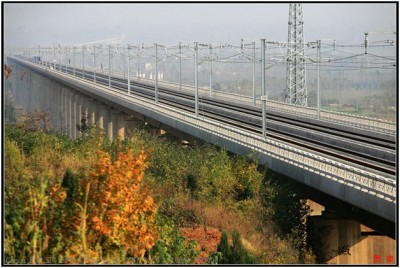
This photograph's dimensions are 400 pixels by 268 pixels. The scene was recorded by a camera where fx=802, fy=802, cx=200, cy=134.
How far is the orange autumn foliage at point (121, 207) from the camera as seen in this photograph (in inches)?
625

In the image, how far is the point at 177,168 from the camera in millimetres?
30031

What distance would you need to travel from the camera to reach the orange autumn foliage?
15883 mm

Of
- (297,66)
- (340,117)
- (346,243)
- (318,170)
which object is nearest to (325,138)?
(346,243)

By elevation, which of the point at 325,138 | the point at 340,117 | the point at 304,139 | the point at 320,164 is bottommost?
the point at 340,117

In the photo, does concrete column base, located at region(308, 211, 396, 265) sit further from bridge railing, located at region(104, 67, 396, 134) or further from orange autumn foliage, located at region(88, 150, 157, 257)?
bridge railing, located at region(104, 67, 396, 134)

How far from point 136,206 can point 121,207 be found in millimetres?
544

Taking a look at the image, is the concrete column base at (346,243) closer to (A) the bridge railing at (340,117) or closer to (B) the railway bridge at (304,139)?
(B) the railway bridge at (304,139)

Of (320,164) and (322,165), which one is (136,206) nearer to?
(322,165)

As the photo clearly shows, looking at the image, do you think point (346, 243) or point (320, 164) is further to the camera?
point (346, 243)

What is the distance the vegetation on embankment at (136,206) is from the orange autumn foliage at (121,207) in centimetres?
2

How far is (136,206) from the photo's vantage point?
54.0 feet

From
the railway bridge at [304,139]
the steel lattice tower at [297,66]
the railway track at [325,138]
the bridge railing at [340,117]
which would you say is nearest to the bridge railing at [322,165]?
the railway bridge at [304,139]

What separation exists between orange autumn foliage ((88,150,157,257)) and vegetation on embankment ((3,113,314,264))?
2 cm

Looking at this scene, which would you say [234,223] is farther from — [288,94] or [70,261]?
[288,94]
